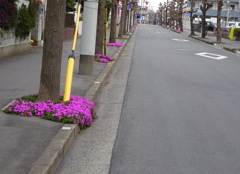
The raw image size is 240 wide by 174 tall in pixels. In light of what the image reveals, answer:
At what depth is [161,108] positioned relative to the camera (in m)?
9.67

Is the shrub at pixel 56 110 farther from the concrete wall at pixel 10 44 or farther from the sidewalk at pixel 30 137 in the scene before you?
the concrete wall at pixel 10 44

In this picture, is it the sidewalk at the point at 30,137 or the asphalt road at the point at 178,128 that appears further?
the asphalt road at the point at 178,128

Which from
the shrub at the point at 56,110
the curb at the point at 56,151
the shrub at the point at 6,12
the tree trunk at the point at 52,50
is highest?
the shrub at the point at 6,12

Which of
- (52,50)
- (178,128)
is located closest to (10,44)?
(52,50)

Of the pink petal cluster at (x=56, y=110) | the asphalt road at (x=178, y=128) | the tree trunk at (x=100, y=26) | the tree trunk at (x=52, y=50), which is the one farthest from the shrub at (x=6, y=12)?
the pink petal cluster at (x=56, y=110)

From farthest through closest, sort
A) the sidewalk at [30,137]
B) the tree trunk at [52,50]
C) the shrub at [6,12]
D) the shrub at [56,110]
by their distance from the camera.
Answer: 1. the shrub at [6,12]
2. the tree trunk at [52,50]
3. the shrub at [56,110]
4. the sidewalk at [30,137]

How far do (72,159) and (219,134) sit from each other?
9.00ft

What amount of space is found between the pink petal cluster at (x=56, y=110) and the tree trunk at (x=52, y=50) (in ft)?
0.84

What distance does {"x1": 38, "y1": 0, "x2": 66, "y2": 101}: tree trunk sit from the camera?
808 centimetres

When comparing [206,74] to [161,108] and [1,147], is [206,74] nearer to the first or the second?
[161,108]

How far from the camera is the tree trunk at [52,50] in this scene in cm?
808

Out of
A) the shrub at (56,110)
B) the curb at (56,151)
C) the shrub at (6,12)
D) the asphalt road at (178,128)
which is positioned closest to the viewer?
the curb at (56,151)

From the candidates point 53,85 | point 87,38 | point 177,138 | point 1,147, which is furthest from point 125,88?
point 1,147

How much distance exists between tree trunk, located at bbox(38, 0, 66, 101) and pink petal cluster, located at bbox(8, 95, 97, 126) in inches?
10.1
